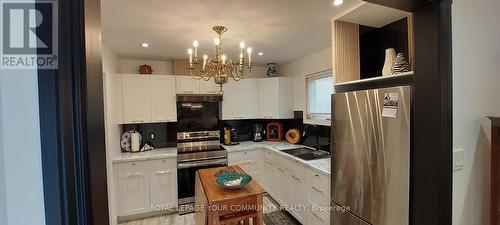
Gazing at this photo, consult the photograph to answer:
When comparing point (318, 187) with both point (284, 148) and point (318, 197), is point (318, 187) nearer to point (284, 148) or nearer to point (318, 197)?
point (318, 197)

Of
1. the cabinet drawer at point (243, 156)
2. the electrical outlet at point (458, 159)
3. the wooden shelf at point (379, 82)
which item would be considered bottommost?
the cabinet drawer at point (243, 156)

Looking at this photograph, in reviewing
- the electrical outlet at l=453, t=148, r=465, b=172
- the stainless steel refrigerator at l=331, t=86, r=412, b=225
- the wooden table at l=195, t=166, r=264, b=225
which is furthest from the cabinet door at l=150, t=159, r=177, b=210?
the electrical outlet at l=453, t=148, r=465, b=172

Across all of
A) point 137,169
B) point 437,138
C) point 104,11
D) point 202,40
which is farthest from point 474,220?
point 137,169

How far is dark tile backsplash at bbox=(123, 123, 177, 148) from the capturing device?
11.2 ft

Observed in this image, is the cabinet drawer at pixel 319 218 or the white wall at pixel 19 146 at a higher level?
the white wall at pixel 19 146

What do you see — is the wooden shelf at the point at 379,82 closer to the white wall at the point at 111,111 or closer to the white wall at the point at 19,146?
the white wall at the point at 19,146

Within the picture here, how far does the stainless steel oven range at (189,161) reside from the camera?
310 cm

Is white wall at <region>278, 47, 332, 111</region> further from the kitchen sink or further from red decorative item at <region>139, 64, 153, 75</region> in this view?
red decorative item at <region>139, 64, 153, 75</region>

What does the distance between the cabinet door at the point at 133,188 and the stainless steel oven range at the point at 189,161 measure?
1.46 ft

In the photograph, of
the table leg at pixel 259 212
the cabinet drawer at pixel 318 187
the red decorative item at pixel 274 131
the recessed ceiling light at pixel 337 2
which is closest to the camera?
the recessed ceiling light at pixel 337 2

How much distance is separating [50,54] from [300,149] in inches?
122

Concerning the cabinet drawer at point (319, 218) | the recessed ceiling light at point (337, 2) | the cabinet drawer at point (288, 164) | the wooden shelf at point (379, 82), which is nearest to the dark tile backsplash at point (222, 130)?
the cabinet drawer at point (288, 164)

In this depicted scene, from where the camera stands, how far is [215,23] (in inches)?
78.3

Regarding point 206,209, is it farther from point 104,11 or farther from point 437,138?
point 104,11
